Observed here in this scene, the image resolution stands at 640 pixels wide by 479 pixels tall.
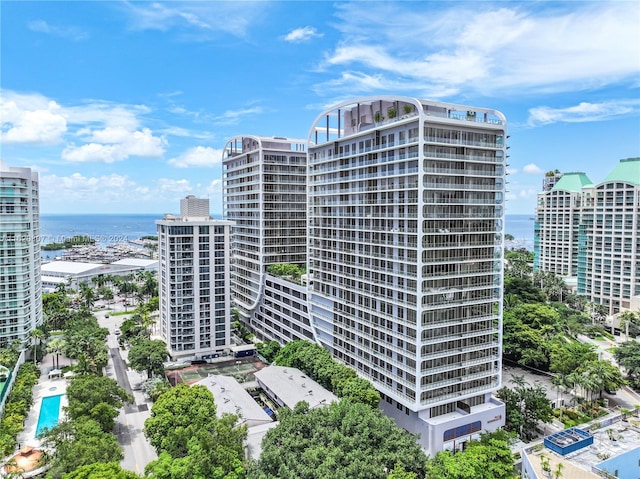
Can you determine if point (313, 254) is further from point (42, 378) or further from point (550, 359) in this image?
point (42, 378)

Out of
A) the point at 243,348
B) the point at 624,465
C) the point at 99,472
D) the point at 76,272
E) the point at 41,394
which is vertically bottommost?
the point at 41,394

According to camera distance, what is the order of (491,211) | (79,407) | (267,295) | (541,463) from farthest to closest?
(267,295), (491,211), (79,407), (541,463)

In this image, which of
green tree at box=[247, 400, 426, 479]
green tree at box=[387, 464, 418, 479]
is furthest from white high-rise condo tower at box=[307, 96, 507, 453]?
green tree at box=[387, 464, 418, 479]

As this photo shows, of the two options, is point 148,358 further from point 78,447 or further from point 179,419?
point 78,447

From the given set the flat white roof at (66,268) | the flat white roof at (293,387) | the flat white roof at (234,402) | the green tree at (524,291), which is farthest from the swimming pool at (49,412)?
the flat white roof at (66,268)

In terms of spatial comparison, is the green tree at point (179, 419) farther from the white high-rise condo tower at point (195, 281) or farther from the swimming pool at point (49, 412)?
the white high-rise condo tower at point (195, 281)

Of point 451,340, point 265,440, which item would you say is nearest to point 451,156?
point 451,340

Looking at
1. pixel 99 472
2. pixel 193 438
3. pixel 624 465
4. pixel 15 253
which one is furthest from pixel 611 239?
pixel 15 253
